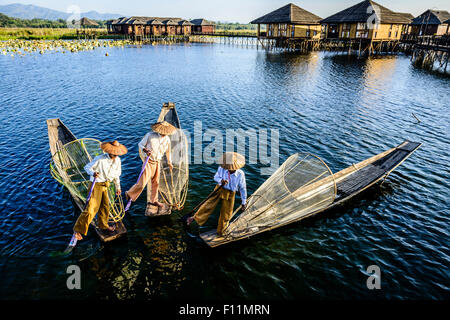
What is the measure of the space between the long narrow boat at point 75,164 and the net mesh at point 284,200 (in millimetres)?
3787

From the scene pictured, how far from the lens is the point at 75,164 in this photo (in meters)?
9.55

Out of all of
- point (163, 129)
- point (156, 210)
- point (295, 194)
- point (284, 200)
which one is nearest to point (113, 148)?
point (163, 129)

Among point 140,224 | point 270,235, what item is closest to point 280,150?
point 270,235

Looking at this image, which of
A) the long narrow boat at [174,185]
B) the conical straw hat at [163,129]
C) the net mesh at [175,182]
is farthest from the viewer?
the net mesh at [175,182]

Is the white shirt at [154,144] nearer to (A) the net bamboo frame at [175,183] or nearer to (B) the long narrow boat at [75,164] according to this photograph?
(A) the net bamboo frame at [175,183]

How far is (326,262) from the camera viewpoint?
7641 mm

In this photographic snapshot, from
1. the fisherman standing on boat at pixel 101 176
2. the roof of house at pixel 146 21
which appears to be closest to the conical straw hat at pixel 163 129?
the fisherman standing on boat at pixel 101 176

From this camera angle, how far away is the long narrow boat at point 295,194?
7.68 metres

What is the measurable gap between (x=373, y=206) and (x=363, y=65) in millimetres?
40285

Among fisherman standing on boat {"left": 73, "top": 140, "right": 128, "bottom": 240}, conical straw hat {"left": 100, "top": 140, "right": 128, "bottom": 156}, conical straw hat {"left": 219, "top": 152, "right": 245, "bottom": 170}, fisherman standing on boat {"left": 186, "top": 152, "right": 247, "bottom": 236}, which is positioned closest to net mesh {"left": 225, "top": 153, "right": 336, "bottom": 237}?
fisherman standing on boat {"left": 186, "top": 152, "right": 247, "bottom": 236}

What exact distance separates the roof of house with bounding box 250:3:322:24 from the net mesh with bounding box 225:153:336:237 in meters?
51.4

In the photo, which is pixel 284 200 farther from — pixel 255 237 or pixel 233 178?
pixel 233 178
